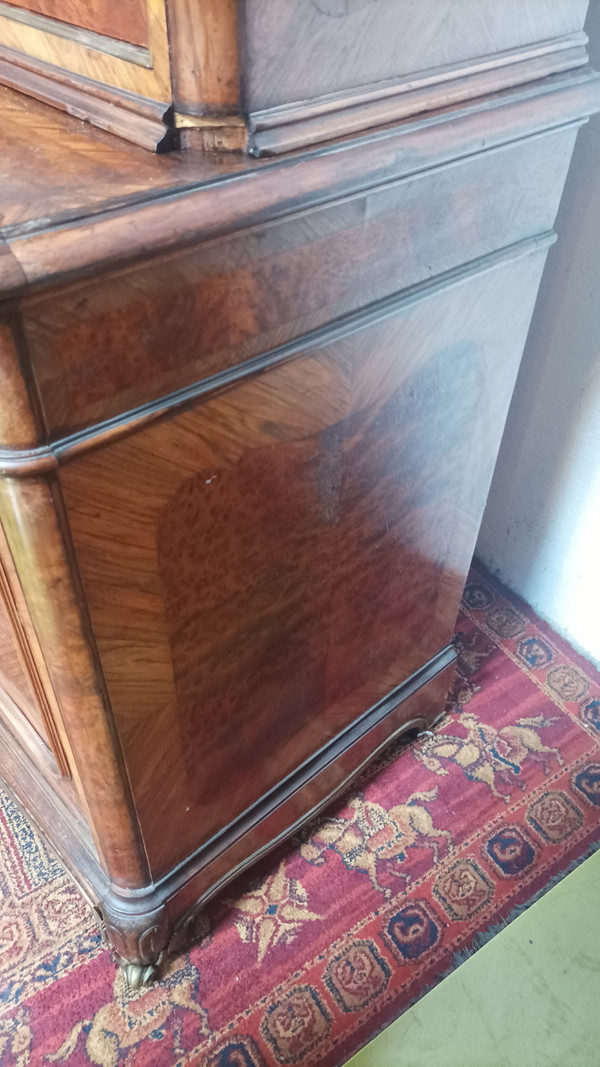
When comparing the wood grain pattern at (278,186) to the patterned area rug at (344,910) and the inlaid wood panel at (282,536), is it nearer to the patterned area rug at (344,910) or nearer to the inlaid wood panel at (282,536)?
the inlaid wood panel at (282,536)

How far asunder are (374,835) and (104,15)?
97 cm

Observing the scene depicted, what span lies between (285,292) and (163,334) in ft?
0.34

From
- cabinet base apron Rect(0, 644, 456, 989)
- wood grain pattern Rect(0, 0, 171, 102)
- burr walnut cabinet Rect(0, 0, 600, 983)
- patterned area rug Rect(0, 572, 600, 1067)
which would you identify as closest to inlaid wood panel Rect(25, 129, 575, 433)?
burr walnut cabinet Rect(0, 0, 600, 983)

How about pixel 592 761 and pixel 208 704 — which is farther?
pixel 592 761

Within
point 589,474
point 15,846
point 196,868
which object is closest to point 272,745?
point 196,868

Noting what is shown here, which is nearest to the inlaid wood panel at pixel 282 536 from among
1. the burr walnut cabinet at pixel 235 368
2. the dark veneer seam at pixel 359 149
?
the burr walnut cabinet at pixel 235 368

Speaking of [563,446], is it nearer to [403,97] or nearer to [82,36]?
[403,97]

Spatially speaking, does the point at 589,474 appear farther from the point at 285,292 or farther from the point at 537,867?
the point at 285,292

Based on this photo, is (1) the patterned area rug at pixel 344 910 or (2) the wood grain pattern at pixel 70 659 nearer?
(2) the wood grain pattern at pixel 70 659

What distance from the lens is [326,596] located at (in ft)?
2.67

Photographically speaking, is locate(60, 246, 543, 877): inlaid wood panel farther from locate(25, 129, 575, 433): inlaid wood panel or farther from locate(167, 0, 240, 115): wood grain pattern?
locate(167, 0, 240, 115): wood grain pattern

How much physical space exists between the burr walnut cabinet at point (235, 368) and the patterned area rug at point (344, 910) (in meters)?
0.08

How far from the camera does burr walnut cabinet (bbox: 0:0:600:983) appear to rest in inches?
18.6

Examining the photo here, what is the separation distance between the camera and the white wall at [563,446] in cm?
103
